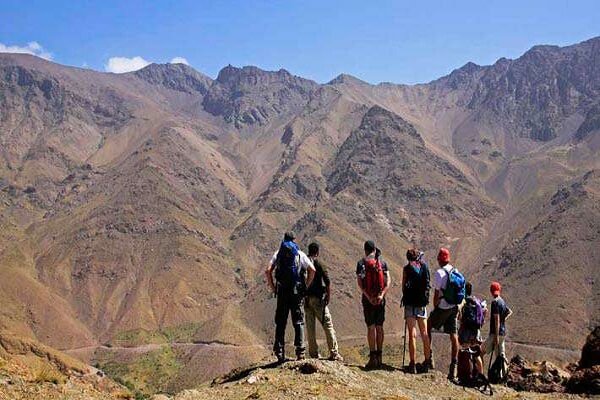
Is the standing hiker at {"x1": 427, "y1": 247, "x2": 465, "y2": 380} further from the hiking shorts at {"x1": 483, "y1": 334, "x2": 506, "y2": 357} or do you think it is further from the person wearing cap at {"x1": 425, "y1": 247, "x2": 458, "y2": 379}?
the hiking shorts at {"x1": 483, "y1": 334, "x2": 506, "y2": 357}

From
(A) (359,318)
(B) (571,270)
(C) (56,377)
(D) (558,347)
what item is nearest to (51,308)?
(A) (359,318)

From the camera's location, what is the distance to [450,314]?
16.0m

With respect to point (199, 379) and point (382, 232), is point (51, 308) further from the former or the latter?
point (382, 232)

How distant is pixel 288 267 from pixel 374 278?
89.3 inches

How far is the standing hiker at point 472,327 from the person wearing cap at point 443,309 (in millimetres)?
515

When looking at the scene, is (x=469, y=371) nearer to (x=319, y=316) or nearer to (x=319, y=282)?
(x=319, y=316)

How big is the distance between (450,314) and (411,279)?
55.6 inches

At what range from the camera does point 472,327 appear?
16.6 meters

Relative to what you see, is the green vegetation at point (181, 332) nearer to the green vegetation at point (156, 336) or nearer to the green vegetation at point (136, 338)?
the green vegetation at point (156, 336)

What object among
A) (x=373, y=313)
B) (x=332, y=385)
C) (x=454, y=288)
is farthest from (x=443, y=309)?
(x=332, y=385)

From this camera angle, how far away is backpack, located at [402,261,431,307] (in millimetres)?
15734

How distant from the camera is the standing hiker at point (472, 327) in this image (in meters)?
16.6

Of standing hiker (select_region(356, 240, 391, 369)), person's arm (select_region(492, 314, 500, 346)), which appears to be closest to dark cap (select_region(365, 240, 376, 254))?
standing hiker (select_region(356, 240, 391, 369))

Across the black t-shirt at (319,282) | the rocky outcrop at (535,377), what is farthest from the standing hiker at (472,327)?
the rocky outcrop at (535,377)
